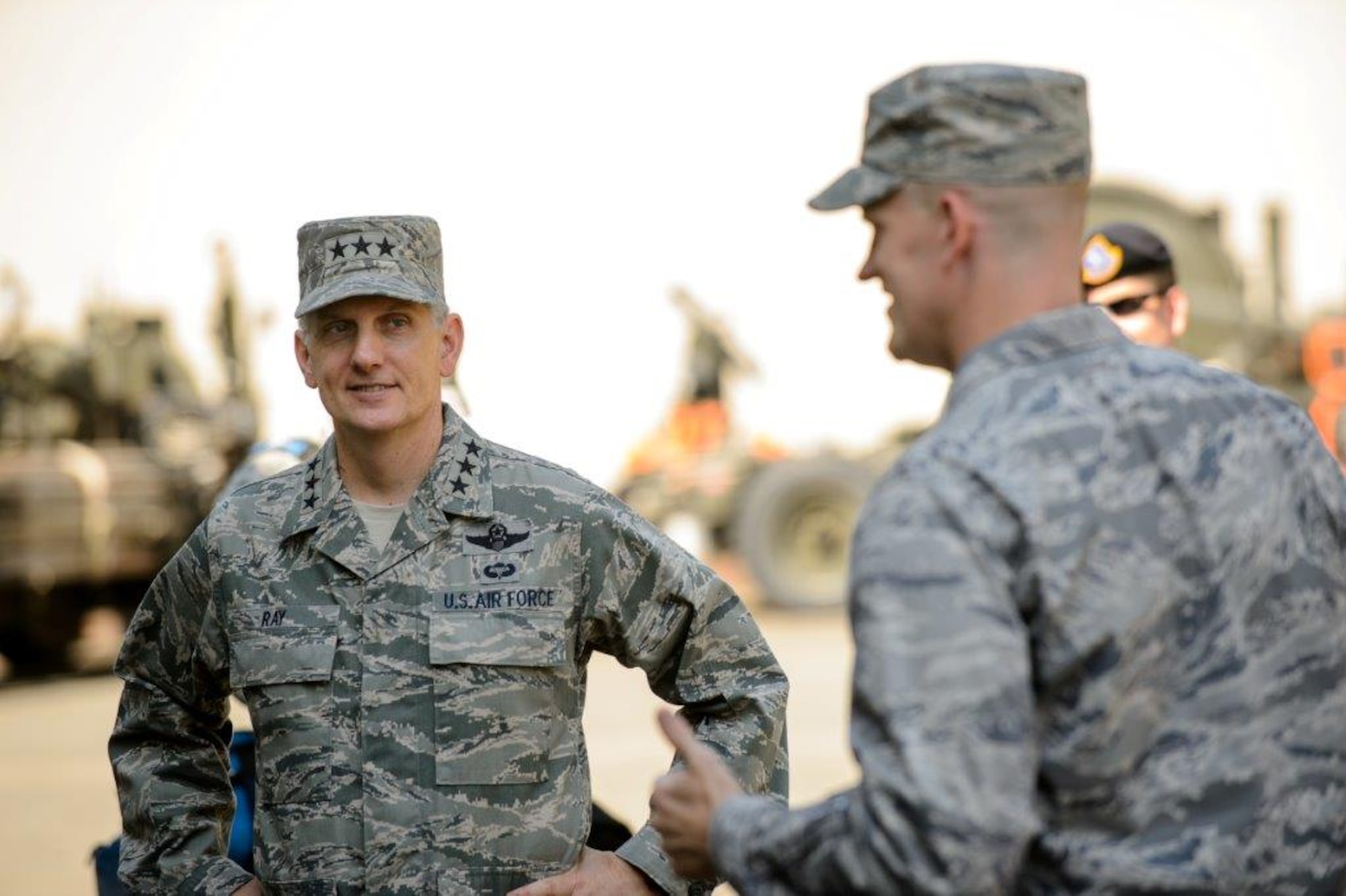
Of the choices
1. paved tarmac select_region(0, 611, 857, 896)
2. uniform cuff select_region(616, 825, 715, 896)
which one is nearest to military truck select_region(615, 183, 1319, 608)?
paved tarmac select_region(0, 611, 857, 896)

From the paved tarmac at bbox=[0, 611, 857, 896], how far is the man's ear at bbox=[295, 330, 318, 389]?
4112mm


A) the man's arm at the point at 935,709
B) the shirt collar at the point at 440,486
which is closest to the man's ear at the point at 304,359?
the shirt collar at the point at 440,486

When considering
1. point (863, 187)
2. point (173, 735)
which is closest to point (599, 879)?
point (173, 735)

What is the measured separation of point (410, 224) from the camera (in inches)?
132

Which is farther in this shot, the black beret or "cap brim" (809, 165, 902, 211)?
the black beret

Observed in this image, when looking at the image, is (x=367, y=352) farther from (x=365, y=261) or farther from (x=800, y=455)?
(x=800, y=455)

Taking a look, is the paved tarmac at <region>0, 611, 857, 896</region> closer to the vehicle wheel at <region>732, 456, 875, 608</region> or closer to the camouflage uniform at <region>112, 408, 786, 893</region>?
the vehicle wheel at <region>732, 456, 875, 608</region>

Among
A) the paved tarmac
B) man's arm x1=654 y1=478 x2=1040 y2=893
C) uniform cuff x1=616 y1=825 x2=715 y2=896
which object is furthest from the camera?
the paved tarmac

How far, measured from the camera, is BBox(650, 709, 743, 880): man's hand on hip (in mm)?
2209

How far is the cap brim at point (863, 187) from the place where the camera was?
2.14m

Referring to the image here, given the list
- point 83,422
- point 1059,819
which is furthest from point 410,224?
point 83,422

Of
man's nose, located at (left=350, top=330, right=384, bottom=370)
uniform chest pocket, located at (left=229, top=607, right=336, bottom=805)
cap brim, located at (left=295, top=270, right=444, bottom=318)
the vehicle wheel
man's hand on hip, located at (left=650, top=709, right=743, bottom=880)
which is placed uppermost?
cap brim, located at (left=295, top=270, right=444, bottom=318)

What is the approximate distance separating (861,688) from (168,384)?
17362mm

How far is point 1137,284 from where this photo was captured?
461 cm
